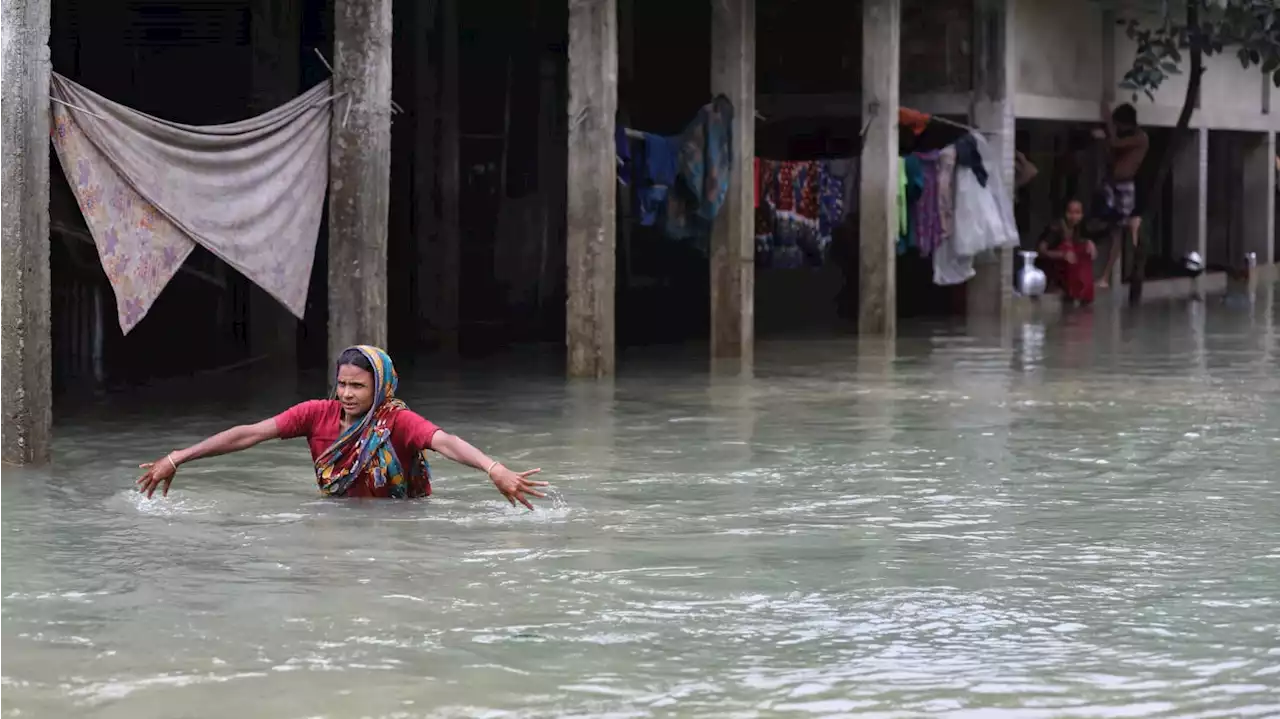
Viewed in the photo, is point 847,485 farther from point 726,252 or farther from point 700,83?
point 700,83

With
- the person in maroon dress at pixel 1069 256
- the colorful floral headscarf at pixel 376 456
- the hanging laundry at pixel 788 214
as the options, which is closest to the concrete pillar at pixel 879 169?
the hanging laundry at pixel 788 214

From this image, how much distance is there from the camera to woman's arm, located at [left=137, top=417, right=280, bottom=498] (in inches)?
319

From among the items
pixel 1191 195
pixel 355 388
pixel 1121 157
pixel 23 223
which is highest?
pixel 1121 157

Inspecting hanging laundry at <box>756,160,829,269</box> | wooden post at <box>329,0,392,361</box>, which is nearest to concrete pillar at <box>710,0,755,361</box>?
hanging laundry at <box>756,160,829,269</box>

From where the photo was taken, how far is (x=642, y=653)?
19.6 ft

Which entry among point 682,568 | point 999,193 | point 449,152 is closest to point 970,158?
point 999,193

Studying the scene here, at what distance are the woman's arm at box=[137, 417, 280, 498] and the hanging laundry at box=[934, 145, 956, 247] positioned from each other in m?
10.8

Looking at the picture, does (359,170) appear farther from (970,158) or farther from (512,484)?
(970,158)

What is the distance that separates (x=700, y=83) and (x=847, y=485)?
10626mm

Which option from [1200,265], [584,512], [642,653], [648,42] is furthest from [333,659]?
[1200,265]

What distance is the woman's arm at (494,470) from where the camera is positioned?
7727 mm

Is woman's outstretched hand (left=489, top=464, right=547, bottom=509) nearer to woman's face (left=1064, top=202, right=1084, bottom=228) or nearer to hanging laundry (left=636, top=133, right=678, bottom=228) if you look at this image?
hanging laundry (left=636, top=133, right=678, bottom=228)

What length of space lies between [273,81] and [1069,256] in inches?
387

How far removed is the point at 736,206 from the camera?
15.3 metres
